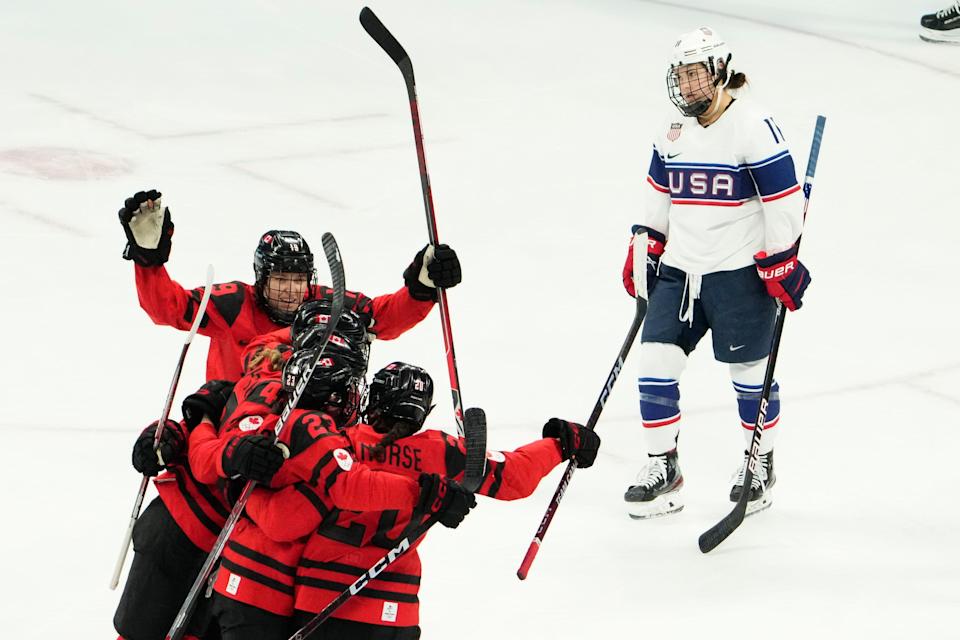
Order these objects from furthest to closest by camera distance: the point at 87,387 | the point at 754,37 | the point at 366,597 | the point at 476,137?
the point at 754,37
the point at 476,137
the point at 87,387
the point at 366,597

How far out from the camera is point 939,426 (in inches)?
214

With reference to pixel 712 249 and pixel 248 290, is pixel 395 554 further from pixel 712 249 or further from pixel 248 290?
pixel 712 249

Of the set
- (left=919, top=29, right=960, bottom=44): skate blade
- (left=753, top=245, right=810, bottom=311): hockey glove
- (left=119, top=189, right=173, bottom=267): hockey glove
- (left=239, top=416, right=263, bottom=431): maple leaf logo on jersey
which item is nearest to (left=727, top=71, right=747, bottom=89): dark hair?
(left=753, top=245, right=810, bottom=311): hockey glove

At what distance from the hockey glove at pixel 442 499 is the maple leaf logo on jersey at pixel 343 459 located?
141 millimetres

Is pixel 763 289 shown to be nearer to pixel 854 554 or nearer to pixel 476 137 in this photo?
pixel 854 554

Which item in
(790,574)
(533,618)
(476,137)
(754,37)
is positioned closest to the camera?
(533,618)

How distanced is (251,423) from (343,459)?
23cm

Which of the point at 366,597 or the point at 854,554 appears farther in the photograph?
the point at 854,554

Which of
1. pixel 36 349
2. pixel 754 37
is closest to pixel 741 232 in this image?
pixel 36 349

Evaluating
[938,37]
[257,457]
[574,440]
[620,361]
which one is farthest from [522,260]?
[938,37]

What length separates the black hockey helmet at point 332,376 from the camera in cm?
292

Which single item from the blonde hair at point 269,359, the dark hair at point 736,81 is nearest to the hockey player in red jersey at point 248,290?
the blonde hair at point 269,359

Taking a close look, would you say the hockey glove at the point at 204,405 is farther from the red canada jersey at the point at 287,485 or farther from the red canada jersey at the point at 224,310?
the red canada jersey at the point at 224,310

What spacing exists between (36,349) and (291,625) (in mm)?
2900
